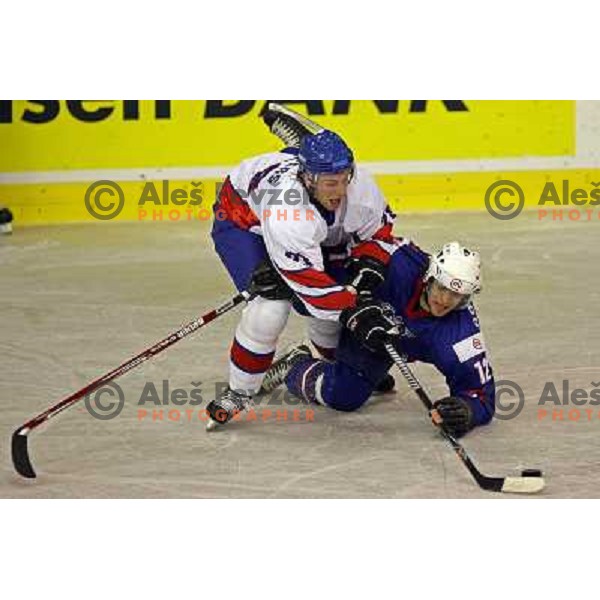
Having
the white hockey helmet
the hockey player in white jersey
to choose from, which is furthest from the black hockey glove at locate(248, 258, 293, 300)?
the white hockey helmet

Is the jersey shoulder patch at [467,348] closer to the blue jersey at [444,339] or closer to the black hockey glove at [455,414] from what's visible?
the blue jersey at [444,339]

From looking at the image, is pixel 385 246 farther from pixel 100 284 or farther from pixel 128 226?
pixel 128 226

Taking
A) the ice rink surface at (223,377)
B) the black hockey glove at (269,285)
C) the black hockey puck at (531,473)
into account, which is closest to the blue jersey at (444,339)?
the ice rink surface at (223,377)

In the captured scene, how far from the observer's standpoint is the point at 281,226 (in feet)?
13.0

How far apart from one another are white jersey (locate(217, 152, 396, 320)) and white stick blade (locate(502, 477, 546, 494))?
2.14 ft

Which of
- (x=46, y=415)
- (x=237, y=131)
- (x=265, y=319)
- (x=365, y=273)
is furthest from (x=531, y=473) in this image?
(x=237, y=131)

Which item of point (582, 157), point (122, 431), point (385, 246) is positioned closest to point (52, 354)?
point (122, 431)

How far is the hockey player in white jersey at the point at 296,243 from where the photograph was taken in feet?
13.0

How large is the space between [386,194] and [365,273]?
3594 millimetres

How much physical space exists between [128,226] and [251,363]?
138 inches

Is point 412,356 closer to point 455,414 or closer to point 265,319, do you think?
point 455,414

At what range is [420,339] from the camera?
13.6 ft

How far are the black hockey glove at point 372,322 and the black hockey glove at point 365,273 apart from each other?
13 cm

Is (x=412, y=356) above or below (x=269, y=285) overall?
below
